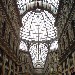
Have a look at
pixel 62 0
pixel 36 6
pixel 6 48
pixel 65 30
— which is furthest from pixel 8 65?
pixel 36 6

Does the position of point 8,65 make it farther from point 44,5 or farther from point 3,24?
point 44,5

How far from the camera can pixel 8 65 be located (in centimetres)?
2577

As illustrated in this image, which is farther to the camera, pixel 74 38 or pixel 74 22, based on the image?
pixel 74 22

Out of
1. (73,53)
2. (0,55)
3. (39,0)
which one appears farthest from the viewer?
(39,0)

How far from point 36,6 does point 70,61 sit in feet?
82.5

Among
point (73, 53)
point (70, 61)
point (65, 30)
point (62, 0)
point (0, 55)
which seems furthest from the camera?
point (62, 0)

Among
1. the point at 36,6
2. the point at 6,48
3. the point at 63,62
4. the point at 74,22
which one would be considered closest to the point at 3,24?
the point at 6,48

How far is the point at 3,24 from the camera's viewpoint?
80.7ft

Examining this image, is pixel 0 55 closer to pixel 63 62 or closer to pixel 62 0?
pixel 63 62

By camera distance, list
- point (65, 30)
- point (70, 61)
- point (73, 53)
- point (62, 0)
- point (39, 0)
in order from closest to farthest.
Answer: point (73, 53) < point (70, 61) < point (65, 30) < point (62, 0) < point (39, 0)

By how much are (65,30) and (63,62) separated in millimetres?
5179

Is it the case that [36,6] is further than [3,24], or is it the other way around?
[36,6]

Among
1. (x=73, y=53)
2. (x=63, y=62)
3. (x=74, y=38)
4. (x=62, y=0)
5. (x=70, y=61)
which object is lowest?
(x=63, y=62)

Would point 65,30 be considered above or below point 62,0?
below
